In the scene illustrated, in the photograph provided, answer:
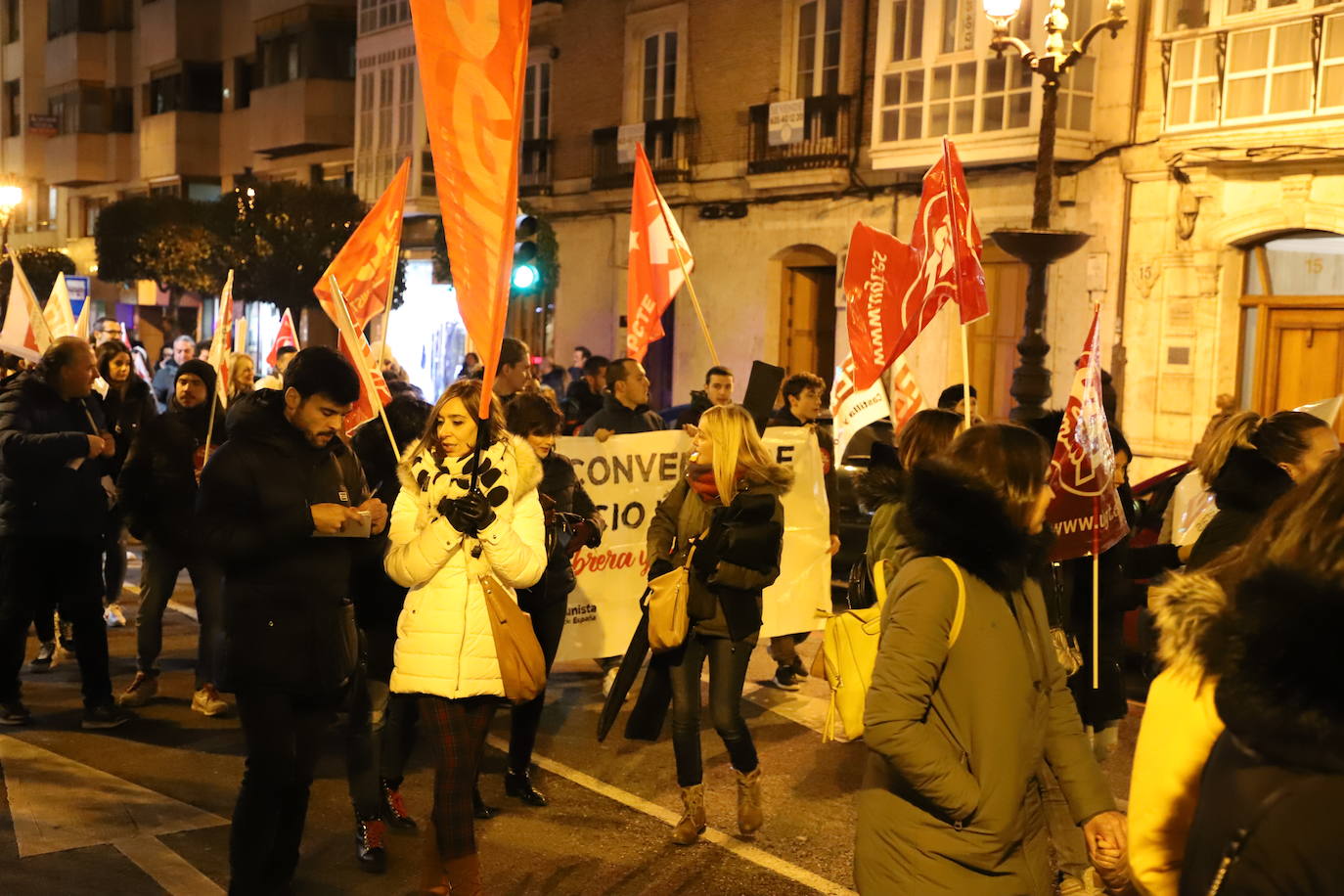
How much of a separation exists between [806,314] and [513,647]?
1915 centimetres

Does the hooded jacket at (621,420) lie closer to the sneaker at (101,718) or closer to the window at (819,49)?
the sneaker at (101,718)

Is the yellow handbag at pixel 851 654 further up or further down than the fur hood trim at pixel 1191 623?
further down

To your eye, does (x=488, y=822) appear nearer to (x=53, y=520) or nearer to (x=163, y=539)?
(x=53, y=520)

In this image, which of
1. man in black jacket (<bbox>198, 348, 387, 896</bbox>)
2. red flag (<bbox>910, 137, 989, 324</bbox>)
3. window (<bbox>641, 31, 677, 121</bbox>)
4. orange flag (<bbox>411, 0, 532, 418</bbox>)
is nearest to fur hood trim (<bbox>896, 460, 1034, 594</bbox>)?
orange flag (<bbox>411, 0, 532, 418</bbox>)

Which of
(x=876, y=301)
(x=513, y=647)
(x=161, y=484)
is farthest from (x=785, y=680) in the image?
(x=513, y=647)

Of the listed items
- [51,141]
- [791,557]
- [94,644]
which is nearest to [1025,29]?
[791,557]

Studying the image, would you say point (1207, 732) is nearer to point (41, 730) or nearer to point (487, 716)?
point (487, 716)

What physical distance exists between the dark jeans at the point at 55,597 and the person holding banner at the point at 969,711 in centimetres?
498

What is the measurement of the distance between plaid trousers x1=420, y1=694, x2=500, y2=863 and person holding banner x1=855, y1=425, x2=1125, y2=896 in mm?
1670

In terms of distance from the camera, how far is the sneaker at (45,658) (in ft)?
27.5

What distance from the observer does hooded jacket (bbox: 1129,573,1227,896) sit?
2.25 metres

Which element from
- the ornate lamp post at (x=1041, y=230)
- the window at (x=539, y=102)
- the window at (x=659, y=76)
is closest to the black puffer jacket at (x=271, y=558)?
the ornate lamp post at (x=1041, y=230)

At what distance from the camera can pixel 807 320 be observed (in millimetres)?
23328

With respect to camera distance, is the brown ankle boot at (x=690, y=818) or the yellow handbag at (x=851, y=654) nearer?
the yellow handbag at (x=851, y=654)
